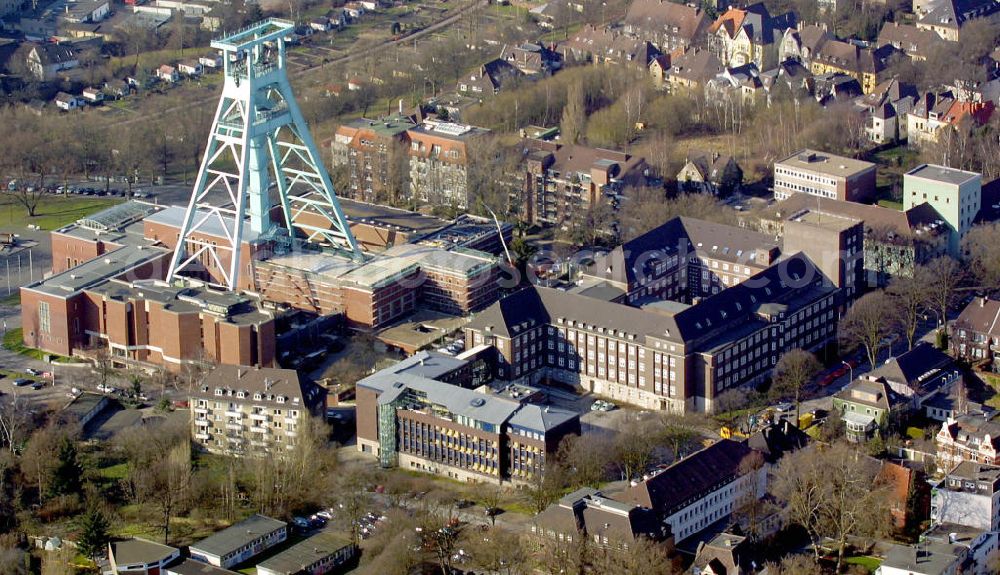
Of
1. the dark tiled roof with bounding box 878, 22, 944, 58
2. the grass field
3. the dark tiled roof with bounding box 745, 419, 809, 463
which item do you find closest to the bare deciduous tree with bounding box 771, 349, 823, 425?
the dark tiled roof with bounding box 745, 419, 809, 463

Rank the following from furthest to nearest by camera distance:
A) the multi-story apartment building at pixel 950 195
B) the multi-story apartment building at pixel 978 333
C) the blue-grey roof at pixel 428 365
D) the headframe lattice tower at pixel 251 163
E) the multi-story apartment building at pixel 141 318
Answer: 1. the multi-story apartment building at pixel 950 195
2. the headframe lattice tower at pixel 251 163
3. the multi-story apartment building at pixel 141 318
4. the multi-story apartment building at pixel 978 333
5. the blue-grey roof at pixel 428 365

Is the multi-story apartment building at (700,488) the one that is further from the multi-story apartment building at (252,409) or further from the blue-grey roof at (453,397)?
the multi-story apartment building at (252,409)

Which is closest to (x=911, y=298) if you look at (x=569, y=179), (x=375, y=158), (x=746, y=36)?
(x=569, y=179)

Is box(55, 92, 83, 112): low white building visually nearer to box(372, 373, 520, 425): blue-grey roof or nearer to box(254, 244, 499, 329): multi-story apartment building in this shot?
box(254, 244, 499, 329): multi-story apartment building

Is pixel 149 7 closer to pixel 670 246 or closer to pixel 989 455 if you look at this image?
pixel 670 246

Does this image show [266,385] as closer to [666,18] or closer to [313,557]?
[313,557]

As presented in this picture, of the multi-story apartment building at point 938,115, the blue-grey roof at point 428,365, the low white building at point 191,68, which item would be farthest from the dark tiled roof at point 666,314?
the low white building at point 191,68

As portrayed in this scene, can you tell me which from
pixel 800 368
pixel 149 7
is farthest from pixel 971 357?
pixel 149 7
